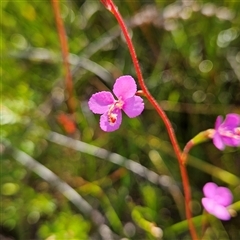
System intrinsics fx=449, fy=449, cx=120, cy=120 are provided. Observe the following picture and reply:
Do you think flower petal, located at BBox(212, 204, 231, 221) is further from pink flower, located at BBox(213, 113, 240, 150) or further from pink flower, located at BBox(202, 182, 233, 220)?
pink flower, located at BBox(213, 113, 240, 150)

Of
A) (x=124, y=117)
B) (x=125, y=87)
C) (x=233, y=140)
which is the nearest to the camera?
(x=125, y=87)

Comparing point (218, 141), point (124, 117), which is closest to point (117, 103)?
point (218, 141)

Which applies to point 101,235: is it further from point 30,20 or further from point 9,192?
point 30,20

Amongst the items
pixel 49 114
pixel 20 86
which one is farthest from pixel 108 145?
pixel 20 86

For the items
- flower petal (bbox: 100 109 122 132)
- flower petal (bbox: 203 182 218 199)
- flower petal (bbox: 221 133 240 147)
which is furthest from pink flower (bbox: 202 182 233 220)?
flower petal (bbox: 100 109 122 132)

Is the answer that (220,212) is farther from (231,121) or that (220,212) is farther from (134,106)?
(134,106)

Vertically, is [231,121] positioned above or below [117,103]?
above
